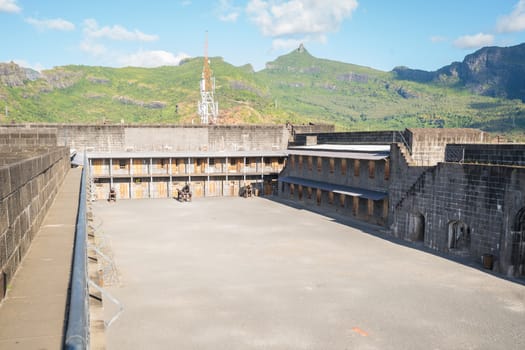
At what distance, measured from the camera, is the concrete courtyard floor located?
14.3m

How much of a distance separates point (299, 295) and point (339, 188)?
63.2 ft

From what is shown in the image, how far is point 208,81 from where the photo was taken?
112562mm

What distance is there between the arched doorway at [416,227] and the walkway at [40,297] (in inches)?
927

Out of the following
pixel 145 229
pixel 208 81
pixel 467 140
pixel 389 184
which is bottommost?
pixel 145 229

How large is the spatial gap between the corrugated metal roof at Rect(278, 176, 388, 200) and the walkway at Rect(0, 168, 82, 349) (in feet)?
86.3

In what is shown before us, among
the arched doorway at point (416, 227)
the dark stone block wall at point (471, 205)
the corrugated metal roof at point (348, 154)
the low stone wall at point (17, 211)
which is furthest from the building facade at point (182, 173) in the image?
the low stone wall at point (17, 211)

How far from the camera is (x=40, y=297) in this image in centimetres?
470

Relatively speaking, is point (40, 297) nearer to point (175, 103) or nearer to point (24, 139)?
point (24, 139)

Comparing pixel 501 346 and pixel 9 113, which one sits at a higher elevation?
pixel 9 113

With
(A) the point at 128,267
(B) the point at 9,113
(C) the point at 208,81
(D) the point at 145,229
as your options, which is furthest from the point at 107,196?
(C) the point at 208,81

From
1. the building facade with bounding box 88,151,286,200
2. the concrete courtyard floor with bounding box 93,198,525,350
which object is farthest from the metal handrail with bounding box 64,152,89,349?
the building facade with bounding box 88,151,286,200

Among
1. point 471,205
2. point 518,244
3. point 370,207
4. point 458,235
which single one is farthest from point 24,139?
point 370,207

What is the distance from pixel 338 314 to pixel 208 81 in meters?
102

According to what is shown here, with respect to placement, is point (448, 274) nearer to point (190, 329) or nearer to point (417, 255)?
point (417, 255)
